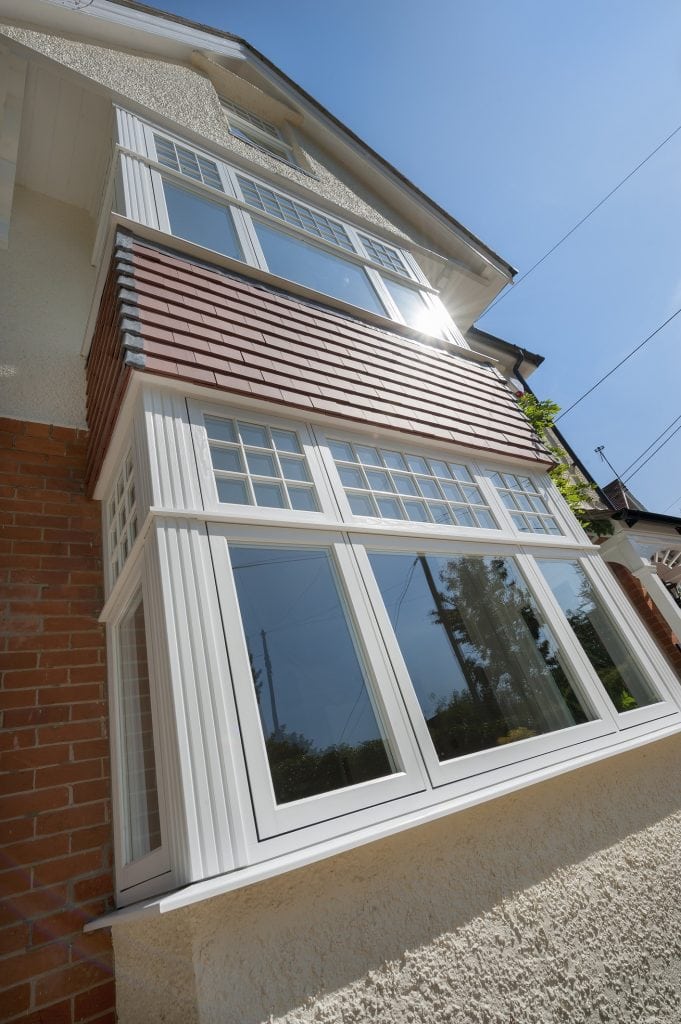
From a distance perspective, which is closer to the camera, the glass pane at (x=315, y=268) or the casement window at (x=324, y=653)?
the casement window at (x=324, y=653)

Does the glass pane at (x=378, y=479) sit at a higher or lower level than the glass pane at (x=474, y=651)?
higher

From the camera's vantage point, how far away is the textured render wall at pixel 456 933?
1.47 meters

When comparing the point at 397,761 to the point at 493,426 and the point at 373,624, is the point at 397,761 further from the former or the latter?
the point at 493,426

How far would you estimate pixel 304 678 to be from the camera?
216 centimetres

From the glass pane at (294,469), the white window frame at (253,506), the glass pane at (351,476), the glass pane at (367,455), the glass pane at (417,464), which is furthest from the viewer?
the glass pane at (417,464)

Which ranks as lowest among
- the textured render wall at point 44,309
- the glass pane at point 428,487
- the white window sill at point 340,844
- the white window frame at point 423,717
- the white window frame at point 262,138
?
the white window sill at point 340,844

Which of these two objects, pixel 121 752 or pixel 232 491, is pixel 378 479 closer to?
pixel 232 491

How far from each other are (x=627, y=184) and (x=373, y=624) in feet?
33.1

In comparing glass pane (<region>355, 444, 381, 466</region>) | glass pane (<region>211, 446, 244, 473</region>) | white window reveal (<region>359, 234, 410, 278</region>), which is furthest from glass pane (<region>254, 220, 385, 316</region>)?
glass pane (<region>211, 446, 244, 473</region>)

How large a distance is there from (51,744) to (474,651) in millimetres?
2282

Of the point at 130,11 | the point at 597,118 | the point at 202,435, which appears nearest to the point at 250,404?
the point at 202,435

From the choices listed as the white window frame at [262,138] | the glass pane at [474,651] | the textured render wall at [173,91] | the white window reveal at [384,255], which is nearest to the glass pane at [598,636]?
the glass pane at [474,651]

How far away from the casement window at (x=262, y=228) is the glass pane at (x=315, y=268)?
12 mm

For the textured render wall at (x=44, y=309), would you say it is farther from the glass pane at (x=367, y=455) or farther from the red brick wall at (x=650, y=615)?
the red brick wall at (x=650, y=615)
